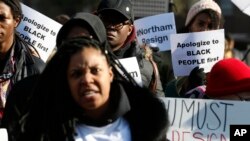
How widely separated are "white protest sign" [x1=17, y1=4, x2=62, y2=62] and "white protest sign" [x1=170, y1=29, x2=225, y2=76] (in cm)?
91

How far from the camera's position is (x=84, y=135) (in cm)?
436

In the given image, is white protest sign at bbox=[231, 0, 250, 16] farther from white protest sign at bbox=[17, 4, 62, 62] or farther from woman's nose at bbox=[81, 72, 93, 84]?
woman's nose at bbox=[81, 72, 93, 84]

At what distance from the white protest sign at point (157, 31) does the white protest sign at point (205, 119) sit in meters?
2.17

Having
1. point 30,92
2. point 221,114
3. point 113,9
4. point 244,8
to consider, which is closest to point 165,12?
point 244,8

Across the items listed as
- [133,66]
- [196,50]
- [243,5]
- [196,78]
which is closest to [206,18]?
[196,50]

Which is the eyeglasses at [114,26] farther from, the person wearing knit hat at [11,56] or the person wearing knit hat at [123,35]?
the person wearing knit hat at [11,56]

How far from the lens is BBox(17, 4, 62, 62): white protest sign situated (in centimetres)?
725

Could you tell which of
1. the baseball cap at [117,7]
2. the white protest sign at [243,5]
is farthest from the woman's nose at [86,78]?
the white protest sign at [243,5]

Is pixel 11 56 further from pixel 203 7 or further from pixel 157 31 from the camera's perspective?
pixel 157 31

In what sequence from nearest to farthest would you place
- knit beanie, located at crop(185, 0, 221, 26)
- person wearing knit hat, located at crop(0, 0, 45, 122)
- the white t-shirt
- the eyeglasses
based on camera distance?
the white t-shirt, person wearing knit hat, located at crop(0, 0, 45, 122), the eyeglasses, knit beanie, located at crop(185, 0, 221, 26)

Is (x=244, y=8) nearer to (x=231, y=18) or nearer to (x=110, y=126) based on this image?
(x=110, y=126)

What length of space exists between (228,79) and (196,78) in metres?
1.00

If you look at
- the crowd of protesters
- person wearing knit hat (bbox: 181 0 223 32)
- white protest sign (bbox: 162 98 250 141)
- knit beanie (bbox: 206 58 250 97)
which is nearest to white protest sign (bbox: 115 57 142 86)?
white protest sign (bbox: 162 98 250 141)

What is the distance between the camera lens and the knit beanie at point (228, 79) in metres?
5.65
